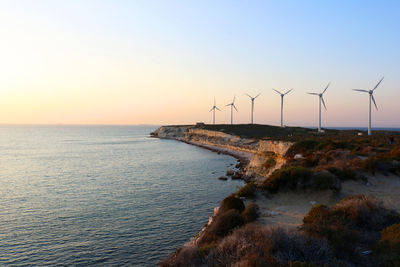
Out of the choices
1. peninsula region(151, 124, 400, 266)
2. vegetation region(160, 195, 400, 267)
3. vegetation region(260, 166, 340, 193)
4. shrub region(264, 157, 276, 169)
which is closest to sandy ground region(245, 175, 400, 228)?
peninsula region(151, 124, 400, 266)

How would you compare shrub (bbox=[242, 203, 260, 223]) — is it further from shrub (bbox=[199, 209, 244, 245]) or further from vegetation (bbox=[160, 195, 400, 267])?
vegetation (bbox=[160, 195, 400, 267])

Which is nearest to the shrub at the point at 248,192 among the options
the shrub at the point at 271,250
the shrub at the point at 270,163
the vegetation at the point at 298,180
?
the vegetation at the point at 298,180

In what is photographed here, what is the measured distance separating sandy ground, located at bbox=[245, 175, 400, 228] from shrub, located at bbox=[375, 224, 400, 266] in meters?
4.87

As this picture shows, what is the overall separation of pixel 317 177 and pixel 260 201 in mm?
5127

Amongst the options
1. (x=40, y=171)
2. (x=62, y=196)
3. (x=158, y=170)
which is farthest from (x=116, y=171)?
(x=62, y=196)

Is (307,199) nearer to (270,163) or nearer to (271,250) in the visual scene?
(271,250)

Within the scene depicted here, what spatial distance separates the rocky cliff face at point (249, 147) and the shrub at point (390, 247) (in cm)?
2630

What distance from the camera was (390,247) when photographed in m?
9.76

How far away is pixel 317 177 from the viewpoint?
21391 mm

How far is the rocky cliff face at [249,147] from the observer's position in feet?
143

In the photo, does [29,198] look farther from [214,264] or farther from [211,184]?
[214,264]

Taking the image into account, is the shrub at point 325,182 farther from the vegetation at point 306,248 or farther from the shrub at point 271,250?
the shrub at point 271,250

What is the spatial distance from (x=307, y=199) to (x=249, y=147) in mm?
67822

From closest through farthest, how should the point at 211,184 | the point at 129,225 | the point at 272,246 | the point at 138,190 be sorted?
the point at 272,246, the point at 129,225, the point at 138,190, the point at 211,184
